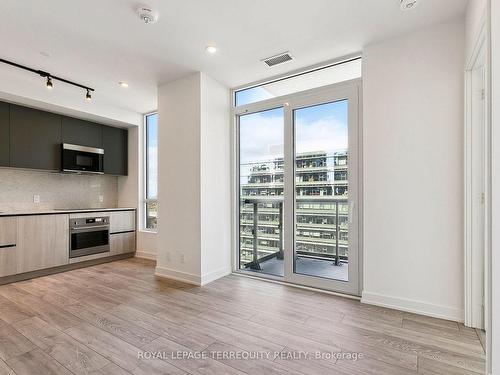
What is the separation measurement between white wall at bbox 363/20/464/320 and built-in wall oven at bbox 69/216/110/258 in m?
4.22

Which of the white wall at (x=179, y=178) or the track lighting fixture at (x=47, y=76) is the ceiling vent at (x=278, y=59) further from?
the track lighting fixture at (x=47, y=76)

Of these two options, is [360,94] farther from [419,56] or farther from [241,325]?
[241,325]

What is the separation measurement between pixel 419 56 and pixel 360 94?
0.62m

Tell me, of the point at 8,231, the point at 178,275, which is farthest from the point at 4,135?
the point at 178,275

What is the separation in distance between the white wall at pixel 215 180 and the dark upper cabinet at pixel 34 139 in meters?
2.65

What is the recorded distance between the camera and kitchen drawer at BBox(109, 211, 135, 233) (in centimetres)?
482

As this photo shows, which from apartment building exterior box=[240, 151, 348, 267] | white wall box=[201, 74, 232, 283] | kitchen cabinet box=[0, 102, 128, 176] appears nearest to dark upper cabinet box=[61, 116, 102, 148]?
kitchen cabinet box=[0, 102, 128, 176]

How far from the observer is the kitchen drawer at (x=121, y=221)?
482 centimetres

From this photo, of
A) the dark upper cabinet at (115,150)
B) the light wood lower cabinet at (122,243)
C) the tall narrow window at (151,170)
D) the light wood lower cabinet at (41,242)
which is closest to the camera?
the light wood lower cabinet at (41,242)

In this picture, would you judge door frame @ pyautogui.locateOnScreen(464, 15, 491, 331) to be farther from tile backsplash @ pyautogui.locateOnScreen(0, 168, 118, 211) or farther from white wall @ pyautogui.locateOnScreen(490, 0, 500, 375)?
tile backsplash @ pyautogui.locateOnScreen(0, 168, 118, 211)

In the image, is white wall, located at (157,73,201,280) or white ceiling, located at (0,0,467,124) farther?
white wall, located at (157,73,201,280)

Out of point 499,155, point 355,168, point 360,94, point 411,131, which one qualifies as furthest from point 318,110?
point 499,155

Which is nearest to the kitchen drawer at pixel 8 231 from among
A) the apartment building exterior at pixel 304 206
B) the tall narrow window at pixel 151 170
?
the tall narrow window at pixel 151 170

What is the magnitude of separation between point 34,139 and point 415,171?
17.0 ft
